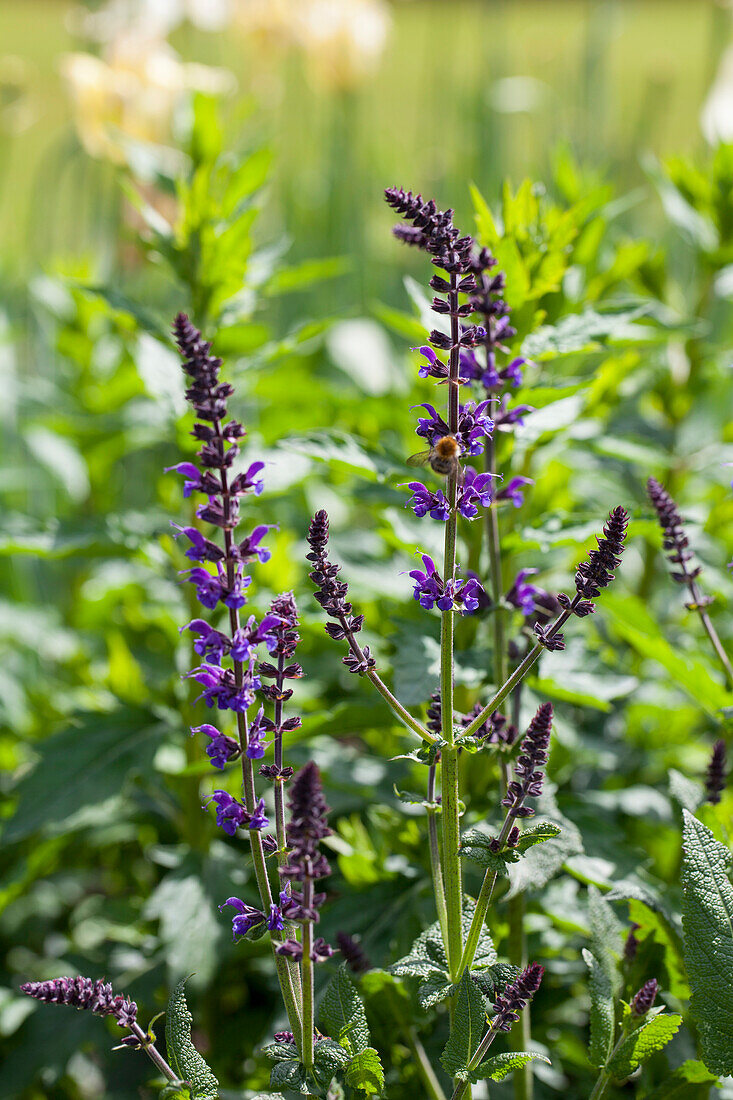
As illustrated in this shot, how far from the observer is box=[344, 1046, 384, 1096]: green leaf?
2.63 ft

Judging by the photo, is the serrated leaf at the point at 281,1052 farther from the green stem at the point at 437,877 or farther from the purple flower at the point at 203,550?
the purple flower at the point at 203,550

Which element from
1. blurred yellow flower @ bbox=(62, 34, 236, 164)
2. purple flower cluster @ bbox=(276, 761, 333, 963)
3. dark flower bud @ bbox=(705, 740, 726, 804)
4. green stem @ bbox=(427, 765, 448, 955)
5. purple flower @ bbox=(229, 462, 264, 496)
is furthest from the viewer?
blurred yellow flower @ bbox=(62, 34, 236, 164)

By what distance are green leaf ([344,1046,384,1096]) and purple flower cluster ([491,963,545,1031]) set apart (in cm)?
11

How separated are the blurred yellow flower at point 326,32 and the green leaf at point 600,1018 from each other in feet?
10.8

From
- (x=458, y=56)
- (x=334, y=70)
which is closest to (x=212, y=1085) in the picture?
(x=334, y=70)

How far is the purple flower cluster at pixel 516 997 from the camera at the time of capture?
771mm

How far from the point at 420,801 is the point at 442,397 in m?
1.05

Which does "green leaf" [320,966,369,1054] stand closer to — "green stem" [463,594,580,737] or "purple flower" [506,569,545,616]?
"green stem" [463,594,580,737]

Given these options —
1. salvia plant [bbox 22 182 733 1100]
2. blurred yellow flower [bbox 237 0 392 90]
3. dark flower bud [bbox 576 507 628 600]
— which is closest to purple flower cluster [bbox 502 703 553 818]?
salvia plant [bbox 22 182 733 1100]

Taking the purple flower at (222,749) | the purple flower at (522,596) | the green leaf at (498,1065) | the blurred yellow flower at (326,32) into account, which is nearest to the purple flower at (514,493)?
the purple flower at (522,596)

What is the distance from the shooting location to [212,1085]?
78 centimetres

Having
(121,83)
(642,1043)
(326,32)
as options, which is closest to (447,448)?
(642,1043)

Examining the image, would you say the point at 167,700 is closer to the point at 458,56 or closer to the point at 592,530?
the point at 592,530

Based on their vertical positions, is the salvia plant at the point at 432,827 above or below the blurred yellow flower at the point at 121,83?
below
